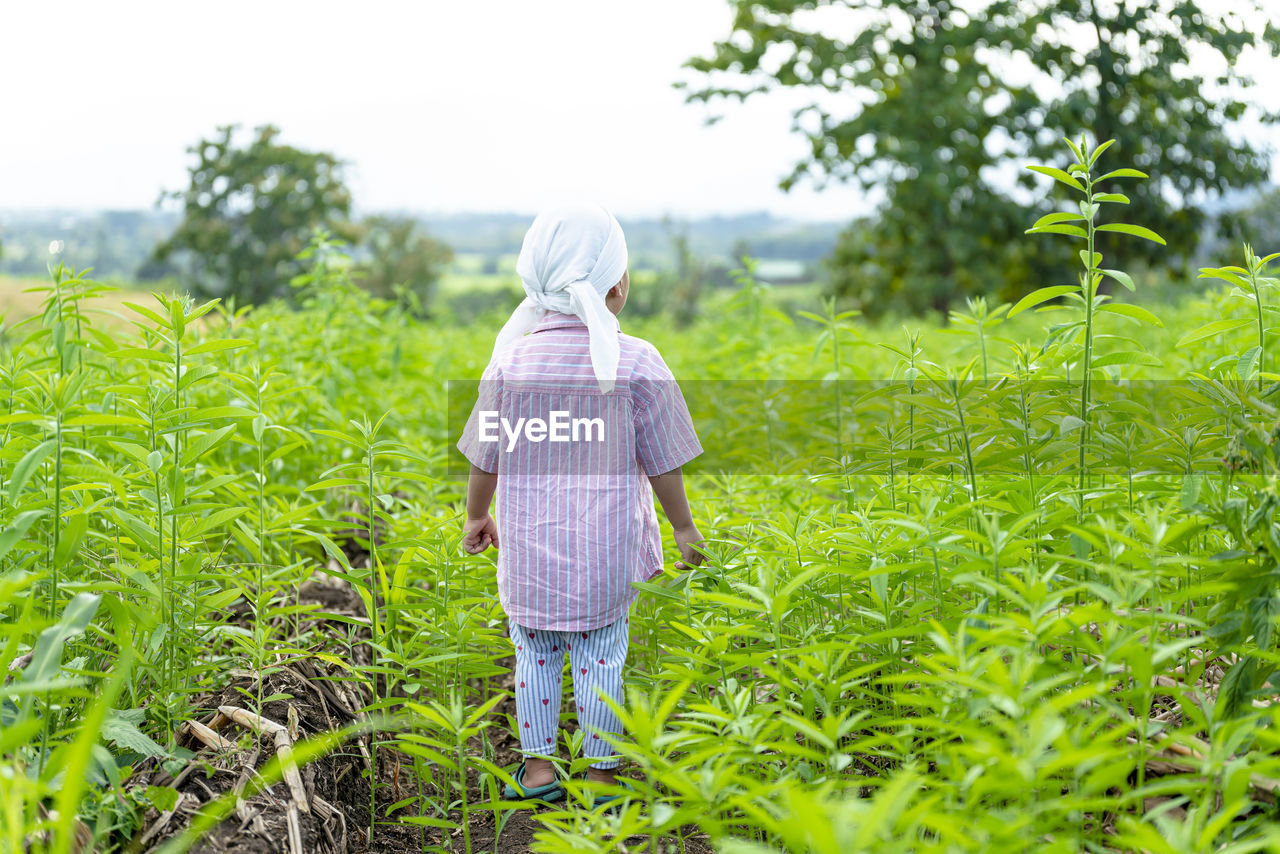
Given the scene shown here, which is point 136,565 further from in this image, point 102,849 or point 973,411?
point 973,411

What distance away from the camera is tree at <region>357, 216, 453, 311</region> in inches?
1895

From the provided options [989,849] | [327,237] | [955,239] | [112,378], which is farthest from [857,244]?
[989,849]

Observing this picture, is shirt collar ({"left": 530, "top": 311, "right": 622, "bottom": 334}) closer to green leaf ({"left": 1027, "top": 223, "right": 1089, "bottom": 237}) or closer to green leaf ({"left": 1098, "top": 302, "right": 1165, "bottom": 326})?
green leaf ({"left": 1027, "top": 223, "right": 1089, "bottom": 237})

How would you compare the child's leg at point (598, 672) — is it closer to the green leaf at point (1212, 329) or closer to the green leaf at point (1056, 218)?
the green leaf at point (1056, 218)

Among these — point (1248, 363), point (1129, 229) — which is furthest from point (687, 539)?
point (1248, 363)

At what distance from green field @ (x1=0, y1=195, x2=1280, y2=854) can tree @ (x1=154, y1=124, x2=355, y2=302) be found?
116ft

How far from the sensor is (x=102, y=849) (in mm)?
1977

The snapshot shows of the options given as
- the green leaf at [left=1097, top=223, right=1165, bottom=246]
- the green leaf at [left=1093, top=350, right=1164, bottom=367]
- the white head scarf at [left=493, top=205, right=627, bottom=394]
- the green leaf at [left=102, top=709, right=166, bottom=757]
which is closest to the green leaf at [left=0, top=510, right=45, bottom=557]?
the green leaf at [left=102, top=709, right=166, bottom=757]

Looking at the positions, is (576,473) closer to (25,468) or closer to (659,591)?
(659,591)

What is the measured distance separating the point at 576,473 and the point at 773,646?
31.0 inches

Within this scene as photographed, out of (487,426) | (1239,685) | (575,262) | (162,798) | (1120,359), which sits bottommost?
(162,798)

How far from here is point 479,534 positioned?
309 centimetres

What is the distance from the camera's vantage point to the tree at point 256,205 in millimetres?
36281

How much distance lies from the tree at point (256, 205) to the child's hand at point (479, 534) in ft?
115
